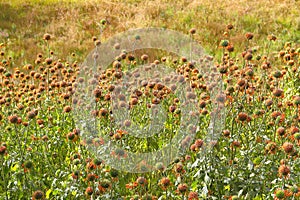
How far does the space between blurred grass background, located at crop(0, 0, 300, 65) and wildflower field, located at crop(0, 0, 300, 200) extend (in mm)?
643

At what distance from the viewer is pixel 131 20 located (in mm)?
11789

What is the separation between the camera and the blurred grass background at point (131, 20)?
10.2 metres

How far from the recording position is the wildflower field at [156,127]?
2855 mm

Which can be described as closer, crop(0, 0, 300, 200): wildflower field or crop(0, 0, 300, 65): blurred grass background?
crop(0, 0, 300, 200): wildflower field

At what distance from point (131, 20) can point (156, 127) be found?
822cm

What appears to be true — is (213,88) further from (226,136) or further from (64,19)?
(64,19)

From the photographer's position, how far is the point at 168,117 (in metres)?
4.43

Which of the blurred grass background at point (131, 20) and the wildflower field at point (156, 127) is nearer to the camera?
Answer: the wildflower field at point (156, 127)

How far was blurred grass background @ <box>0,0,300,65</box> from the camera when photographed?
10211 millimetres

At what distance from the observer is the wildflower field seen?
112 inches

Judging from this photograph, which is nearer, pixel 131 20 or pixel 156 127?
pixel 156 127

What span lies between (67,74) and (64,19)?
28.5 ft

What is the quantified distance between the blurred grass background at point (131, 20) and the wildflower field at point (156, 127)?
64 centimetres

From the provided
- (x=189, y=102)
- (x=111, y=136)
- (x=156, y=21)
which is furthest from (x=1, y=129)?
(x=156, y=21)
